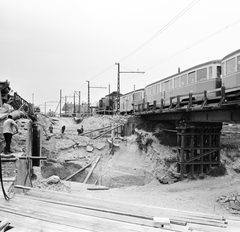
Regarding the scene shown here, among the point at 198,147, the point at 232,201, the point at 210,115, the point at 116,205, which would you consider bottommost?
the point at 232,201

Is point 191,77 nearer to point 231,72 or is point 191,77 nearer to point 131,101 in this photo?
point 231,72

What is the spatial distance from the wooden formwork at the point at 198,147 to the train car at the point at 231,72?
4.05m

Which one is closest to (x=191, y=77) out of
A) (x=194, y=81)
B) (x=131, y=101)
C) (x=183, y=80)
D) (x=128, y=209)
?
(x=194, y=81)

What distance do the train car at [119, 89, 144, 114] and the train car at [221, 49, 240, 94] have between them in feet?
50.3

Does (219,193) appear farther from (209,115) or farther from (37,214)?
(37,214)

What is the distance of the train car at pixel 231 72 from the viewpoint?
14.6 meters

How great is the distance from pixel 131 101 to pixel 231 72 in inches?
773

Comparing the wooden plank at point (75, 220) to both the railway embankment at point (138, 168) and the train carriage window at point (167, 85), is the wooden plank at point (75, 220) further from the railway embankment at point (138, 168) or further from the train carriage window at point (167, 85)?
the train carriage window at point (167, 85)

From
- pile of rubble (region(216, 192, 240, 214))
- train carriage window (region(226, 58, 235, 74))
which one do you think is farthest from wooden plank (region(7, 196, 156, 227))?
train carriage window (region(226, 58, 235, 74))

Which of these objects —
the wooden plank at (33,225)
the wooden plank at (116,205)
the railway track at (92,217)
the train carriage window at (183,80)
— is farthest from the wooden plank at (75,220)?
the train carriage window at (183,80)

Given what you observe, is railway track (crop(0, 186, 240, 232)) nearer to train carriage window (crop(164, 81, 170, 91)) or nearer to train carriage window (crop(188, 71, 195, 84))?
train carriage window (crop(188, 71, 195, 84))

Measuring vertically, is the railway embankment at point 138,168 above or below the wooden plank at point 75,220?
below

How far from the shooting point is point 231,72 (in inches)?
599

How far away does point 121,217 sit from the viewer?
5.33m
